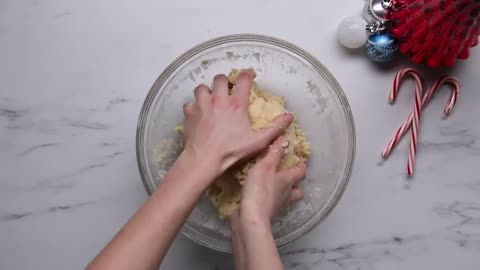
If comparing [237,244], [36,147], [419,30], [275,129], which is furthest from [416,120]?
[36,147]

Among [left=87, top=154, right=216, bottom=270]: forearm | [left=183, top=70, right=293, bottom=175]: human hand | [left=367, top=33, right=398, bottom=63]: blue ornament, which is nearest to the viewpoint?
[left=87, top=154, right=216, bottom=270]: forearm

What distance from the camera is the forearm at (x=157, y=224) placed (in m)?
0.67

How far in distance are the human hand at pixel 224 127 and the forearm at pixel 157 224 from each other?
3 cm

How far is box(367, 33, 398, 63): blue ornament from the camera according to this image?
3.05 ft

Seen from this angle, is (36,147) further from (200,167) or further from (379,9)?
(379,9)

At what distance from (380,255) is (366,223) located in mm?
66

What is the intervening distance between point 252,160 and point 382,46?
0.31 meters

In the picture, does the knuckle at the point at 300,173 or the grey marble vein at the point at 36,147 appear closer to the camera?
the knuckle at the point at 300,173

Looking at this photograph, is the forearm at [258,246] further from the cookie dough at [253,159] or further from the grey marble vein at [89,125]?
the grey marble vein at [89,125]

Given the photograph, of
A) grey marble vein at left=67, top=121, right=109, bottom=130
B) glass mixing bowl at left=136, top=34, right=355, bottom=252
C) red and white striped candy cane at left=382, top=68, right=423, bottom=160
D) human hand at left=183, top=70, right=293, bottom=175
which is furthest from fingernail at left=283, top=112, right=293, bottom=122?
grey marble vein at left=67, top=121, right=109, bottom=130

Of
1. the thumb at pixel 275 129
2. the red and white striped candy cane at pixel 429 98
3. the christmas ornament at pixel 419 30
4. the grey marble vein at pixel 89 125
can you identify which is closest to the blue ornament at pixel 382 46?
the christmas ornament at pixel 419 30

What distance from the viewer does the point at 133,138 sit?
1004 millimetres

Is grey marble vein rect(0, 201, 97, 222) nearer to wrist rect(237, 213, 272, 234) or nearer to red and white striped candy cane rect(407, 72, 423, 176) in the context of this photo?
wrist rect(237, 213, 272, 234)

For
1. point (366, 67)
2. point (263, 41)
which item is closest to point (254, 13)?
point (263, 41)
